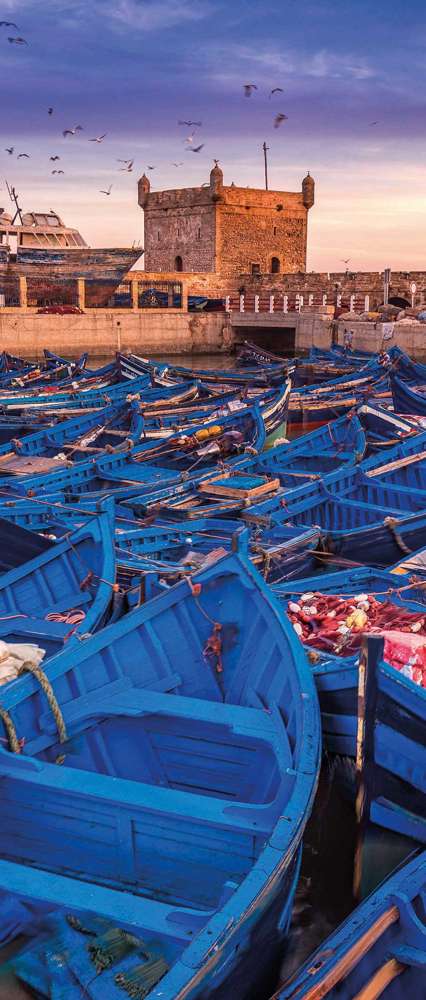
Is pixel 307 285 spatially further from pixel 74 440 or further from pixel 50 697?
pixel 50 697

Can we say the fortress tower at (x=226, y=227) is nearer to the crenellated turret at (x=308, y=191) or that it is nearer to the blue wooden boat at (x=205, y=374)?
the crenellated turret at (x=308, y=191)

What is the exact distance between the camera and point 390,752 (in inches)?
195

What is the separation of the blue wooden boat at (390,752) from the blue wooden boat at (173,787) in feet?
1.12

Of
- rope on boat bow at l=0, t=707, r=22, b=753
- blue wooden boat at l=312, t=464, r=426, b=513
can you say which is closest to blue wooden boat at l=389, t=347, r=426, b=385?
blue wooden boat at l=312, t=464, r=426, b=513

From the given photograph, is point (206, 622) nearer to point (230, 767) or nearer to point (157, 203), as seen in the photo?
point (230, 767)

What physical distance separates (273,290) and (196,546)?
1642 inches

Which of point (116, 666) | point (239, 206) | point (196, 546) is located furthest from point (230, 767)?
point (239, 206)

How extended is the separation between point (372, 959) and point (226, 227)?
2060 inches

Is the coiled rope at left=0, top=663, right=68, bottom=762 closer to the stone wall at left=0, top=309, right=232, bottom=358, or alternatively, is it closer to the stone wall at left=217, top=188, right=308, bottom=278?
the stone wall at left=0, top=309, right=232, bottom=358

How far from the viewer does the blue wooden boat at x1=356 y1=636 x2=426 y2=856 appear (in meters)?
4.79

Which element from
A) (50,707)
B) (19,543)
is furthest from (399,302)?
(50,707)

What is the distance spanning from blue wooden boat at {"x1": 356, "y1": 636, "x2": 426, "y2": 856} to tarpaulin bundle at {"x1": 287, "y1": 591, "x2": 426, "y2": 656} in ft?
5.57

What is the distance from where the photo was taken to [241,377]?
24.3 meters

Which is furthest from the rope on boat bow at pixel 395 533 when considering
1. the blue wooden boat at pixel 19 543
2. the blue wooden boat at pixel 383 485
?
the blue wooden boat at pixel 19 543
